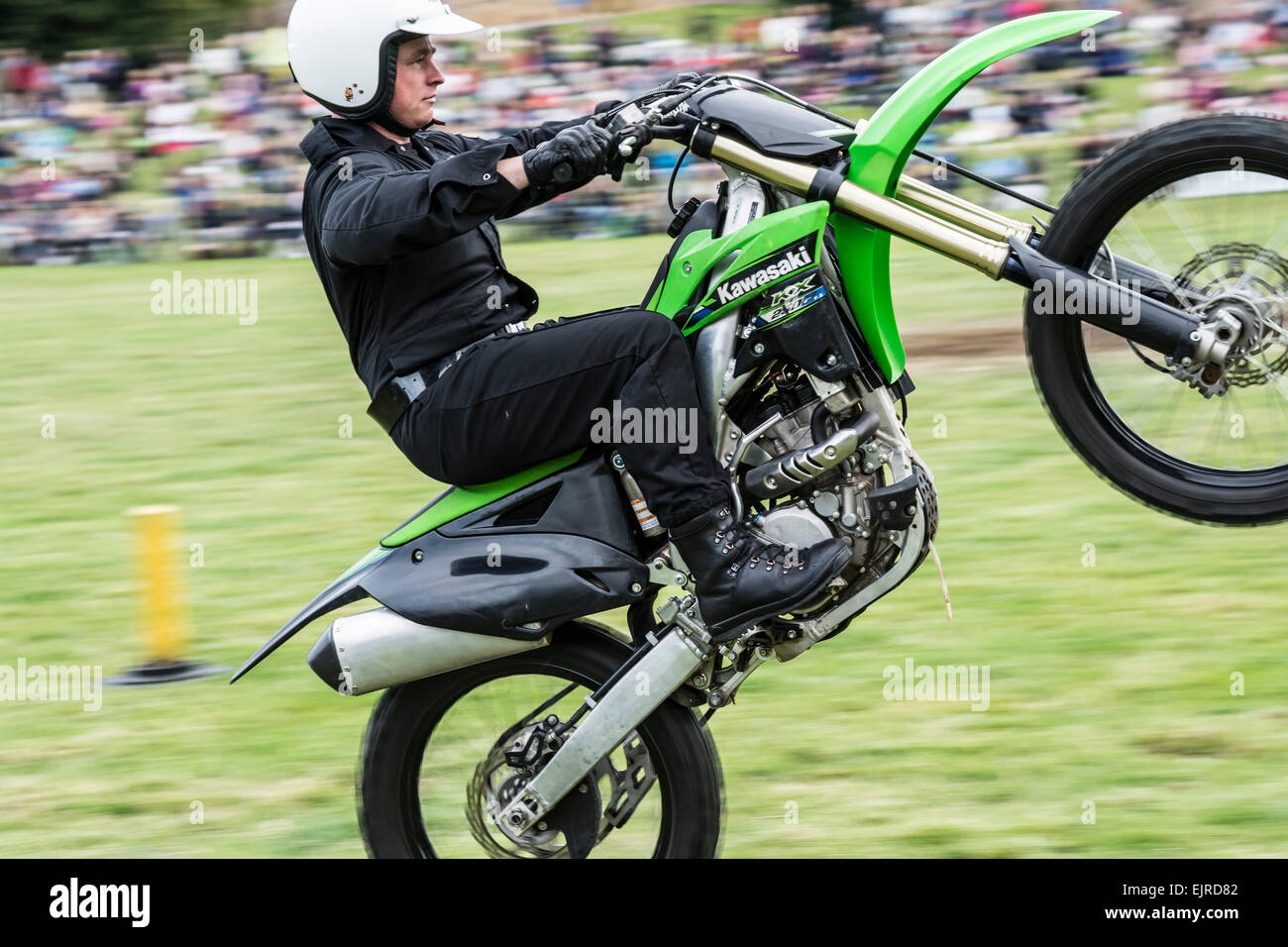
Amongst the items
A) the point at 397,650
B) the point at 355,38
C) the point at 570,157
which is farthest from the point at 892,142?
the point at 397,650

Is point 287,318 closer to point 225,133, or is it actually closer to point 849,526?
point 225,133

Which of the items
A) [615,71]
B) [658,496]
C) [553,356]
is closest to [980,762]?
[658,496]

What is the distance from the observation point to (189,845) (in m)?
4.24

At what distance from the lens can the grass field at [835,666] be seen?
163 inches

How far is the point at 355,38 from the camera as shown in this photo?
3496 millimetres

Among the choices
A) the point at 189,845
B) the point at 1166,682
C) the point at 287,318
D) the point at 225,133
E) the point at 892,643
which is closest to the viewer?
the point at 189,845

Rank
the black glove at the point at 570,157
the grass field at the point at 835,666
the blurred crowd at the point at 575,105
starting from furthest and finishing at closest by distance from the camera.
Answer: the blurred crowd at the point at 575,105 → the grass field at the point at 835,666 → the black glove at the point at 570,157

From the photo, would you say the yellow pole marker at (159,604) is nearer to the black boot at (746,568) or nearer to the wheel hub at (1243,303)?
the black boot at (746,568)

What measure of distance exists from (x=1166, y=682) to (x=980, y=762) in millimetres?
765

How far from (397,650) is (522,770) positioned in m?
0.42

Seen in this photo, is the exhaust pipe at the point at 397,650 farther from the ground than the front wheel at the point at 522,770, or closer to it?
farther from the ground

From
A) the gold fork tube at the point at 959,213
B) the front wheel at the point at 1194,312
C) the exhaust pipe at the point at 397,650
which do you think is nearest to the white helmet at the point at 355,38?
the gold fork tube at the point at 959,213

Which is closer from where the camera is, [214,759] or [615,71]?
[214,759]

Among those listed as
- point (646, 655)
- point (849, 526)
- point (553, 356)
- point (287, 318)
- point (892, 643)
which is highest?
point (553, 356)
